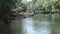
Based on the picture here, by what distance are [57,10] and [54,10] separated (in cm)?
94

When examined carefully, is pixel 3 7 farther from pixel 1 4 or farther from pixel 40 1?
pixel 40 1

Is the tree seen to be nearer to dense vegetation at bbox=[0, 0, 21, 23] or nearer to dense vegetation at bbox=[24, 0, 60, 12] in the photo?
dense vegetation at bbox=[0, 0, 21, 23]

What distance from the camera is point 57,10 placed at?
5109 centimetres

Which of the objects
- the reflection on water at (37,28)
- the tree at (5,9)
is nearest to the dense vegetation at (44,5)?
the tree at (5,9)

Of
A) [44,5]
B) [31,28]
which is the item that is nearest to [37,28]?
[31,28]

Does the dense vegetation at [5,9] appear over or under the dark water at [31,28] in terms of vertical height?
over

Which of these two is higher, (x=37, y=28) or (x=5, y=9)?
(x=5, y=9)

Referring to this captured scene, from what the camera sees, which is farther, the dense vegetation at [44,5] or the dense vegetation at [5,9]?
the dense vegetation at [44,5]

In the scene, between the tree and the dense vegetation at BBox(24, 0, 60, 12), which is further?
the dense vegetation at BBox(24, 0, 60, 12)

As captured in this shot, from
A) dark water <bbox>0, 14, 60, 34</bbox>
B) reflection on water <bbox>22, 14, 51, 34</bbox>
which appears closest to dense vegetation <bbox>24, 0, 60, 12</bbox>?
dark water <bbox>0, 14, 60, 34</bbox>

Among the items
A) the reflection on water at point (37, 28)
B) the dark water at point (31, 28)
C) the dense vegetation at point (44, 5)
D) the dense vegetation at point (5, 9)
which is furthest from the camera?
the dense vegetation at point (44, 5)

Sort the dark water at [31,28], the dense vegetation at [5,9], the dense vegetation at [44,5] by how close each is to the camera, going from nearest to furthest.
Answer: the dark water at [31,28] < the dense vegetation at [5,9] < the dense vegetation at [44,5]

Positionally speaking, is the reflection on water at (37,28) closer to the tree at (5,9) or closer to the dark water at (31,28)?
the dark water at (31,28)

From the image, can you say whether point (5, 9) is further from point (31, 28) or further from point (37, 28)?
point (37, 28)
